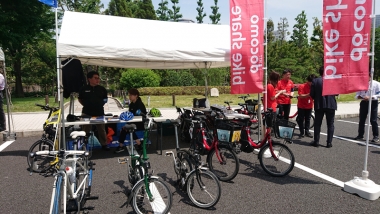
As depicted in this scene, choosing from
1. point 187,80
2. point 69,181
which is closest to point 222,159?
point 69,181

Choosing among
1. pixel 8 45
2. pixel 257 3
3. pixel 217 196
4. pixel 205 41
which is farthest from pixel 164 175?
pixel 8 45

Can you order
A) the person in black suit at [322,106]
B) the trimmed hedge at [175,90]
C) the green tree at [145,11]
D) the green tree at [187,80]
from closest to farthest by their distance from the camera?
1. the person in black suit at [322,106]
2. the trimmed hedge at [175,90]
3. the green tree at [187,80]
4. the green tree at [145,11]

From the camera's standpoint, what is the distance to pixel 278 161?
476 cm

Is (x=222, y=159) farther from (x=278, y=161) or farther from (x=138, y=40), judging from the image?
(x=138, y=40)

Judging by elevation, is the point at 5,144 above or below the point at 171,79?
below

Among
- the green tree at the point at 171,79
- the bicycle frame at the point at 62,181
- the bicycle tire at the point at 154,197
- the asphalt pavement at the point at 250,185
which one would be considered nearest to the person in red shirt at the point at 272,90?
the asphalt pavement at the point at 250,185

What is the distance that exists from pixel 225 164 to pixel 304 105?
4.07 metres

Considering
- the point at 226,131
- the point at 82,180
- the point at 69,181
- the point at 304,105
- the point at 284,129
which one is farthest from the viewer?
the point at 304,105

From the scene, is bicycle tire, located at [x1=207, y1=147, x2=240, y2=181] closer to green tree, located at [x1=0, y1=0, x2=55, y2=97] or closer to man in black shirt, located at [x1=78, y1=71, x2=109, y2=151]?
man in black shirt, located at [x1=78, y1=71, x2=109, y2=151]

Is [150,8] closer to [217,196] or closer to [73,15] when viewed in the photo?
[73,15]

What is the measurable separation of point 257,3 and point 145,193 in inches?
168

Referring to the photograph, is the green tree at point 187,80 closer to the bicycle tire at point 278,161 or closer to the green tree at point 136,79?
the green tree at point 136,79

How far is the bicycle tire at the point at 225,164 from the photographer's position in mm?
4324

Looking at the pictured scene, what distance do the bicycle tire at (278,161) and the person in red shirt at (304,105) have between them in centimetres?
308
